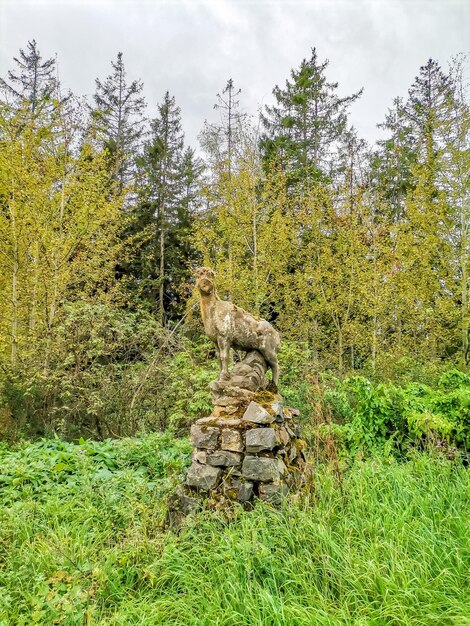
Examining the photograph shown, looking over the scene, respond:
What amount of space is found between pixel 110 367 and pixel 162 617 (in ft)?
17.5

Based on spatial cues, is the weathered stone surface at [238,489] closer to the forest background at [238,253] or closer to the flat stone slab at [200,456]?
the flat stone slab at [200,456]

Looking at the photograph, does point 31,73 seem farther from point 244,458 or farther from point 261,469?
point 261,469

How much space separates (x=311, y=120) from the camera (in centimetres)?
1549

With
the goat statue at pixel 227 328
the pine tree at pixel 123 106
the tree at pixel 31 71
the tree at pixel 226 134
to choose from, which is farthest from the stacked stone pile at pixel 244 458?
the tree at pixel 31 71

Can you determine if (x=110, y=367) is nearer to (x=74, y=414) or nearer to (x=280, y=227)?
(x=74, y=414)

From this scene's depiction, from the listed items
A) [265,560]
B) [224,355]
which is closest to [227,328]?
[224,355]

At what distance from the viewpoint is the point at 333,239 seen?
12227 millimetres

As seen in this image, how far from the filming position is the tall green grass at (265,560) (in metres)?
2.06

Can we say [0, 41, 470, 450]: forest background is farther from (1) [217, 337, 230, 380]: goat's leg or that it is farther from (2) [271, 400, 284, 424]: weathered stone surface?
(1) [217, 337, 230, 380]: goat's leg

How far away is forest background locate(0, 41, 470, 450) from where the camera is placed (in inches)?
261

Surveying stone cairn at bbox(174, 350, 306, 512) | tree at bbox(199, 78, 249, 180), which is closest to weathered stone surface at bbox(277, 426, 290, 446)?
stone cairn at bbox(174, 350, 306, 512)

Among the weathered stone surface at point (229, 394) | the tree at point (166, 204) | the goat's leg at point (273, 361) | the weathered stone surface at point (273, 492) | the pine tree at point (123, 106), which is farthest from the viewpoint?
the pine tree at point (123, 106)

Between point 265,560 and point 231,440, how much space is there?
0.99 meters

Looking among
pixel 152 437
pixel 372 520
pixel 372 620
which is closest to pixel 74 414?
pixel 152 437
